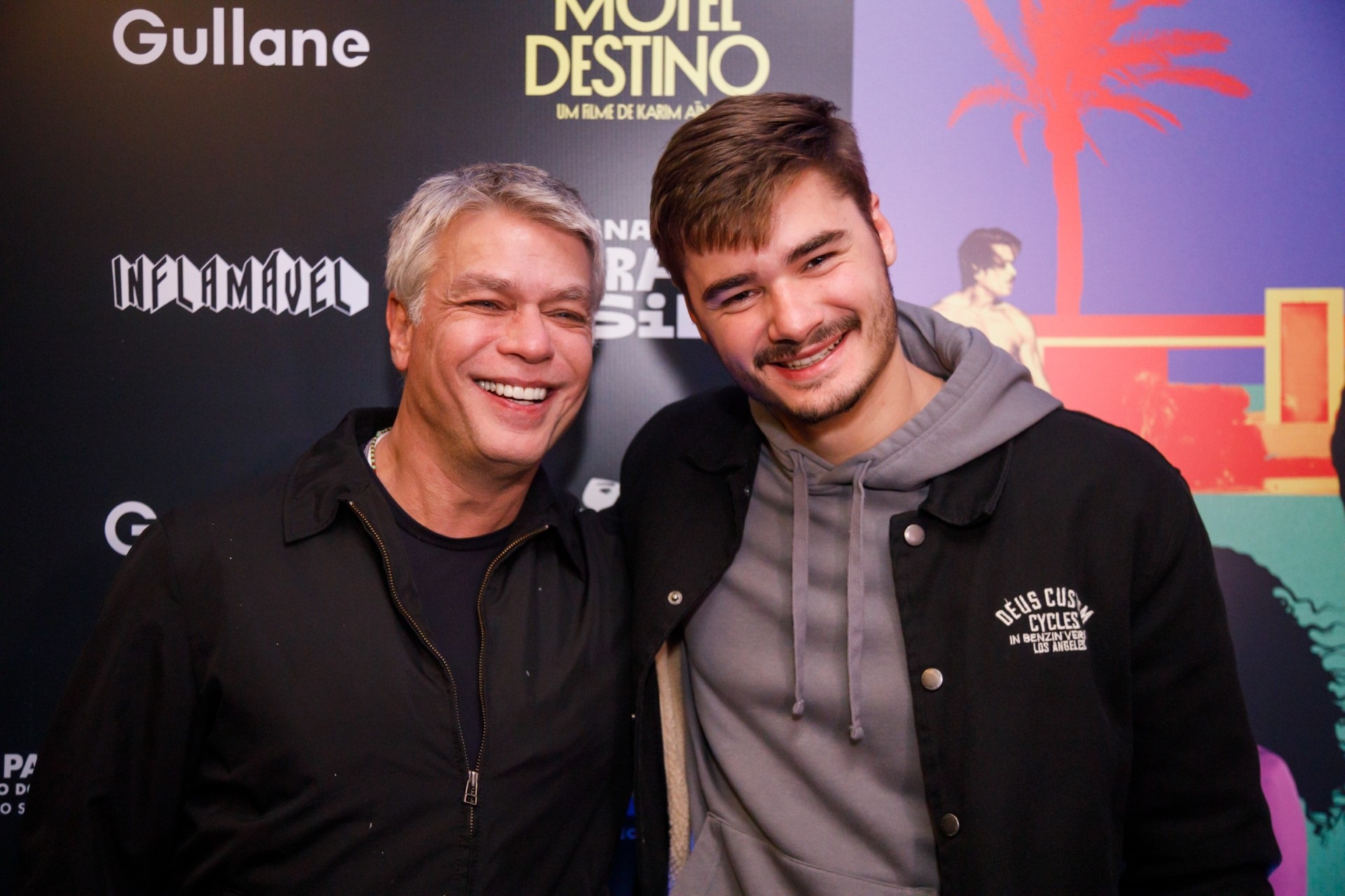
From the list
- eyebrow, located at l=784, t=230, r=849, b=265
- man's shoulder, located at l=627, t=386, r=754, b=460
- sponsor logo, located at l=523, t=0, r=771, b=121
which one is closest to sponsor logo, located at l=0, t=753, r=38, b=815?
man's shoulder, located at l=627, t=386, r=754, b=460

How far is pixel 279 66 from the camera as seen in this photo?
2.03 m

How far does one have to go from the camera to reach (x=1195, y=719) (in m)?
1.40

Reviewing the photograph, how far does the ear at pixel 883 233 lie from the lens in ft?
5.23

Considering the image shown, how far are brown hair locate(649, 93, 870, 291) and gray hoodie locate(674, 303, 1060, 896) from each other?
0.36m

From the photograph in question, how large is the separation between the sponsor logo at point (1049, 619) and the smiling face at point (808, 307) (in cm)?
40

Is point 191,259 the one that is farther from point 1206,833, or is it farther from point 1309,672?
point 1309,672

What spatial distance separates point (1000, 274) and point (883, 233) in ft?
1.70

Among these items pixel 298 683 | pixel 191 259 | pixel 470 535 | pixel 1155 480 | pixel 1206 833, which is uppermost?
pixel 191 259

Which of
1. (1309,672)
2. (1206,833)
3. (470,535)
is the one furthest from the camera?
(1309,672)

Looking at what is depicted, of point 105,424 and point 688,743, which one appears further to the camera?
point 105,424

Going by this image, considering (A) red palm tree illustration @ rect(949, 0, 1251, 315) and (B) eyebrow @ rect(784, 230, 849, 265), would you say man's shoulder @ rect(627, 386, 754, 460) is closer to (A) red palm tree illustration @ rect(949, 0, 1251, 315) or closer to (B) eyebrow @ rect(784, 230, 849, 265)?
(B) eyebrow @ rect(784, 230, 849, 265)

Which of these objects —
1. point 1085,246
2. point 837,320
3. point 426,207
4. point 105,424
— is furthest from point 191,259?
point 1085,246

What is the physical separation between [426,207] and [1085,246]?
140 centimetres

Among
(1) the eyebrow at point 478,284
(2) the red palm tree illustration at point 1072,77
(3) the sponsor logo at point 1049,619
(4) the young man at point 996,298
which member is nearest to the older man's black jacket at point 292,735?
(1) the eyebrow at point 478,284
